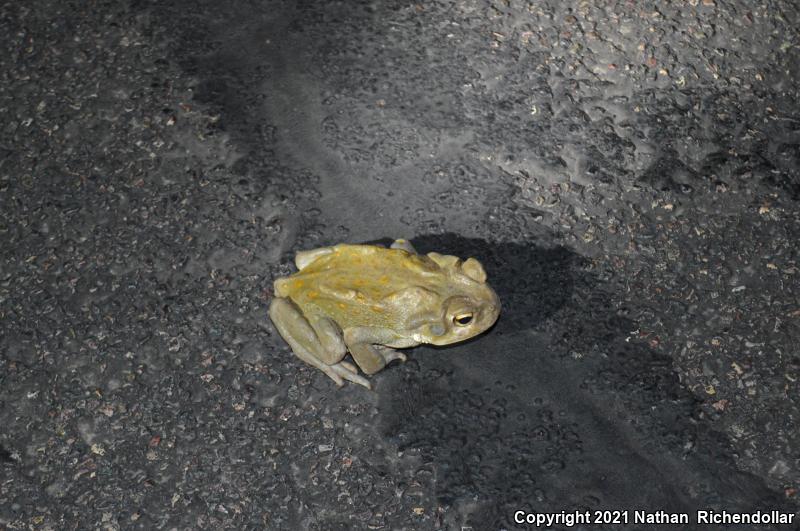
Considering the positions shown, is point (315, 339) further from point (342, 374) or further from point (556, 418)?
point (556, 418)

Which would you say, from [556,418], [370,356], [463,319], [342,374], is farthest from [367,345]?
[556,418]

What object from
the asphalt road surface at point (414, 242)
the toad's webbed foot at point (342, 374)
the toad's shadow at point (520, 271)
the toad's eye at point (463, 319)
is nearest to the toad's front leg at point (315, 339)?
the toad's webbed foot at point (342, 374)

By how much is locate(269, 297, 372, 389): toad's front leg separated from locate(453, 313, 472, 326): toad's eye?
18.3 inches

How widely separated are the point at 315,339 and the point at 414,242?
75 cm

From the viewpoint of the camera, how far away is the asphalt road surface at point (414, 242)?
3.09 metres

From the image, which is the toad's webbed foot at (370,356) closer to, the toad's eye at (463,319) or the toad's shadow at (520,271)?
the toad's eye at (463,319)

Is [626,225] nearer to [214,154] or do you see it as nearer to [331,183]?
[331,183]

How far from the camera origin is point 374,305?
311 centimetres

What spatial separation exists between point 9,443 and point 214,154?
1654 mm

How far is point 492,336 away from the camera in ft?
11.2

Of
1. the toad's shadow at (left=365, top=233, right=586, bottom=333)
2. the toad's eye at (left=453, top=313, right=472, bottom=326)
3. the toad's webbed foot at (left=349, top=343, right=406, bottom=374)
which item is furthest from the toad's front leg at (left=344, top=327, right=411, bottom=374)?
the toad's shadow at (left=365, top=233, right=586, bottom=333)

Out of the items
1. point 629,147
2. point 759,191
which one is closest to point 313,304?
point 629,147

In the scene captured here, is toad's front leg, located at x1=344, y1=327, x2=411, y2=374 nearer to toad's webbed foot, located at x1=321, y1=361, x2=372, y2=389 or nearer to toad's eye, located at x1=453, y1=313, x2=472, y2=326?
toad's webbed foot, located at x1=321, y1=361, x2=372, y2=389

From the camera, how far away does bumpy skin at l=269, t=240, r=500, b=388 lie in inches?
122
